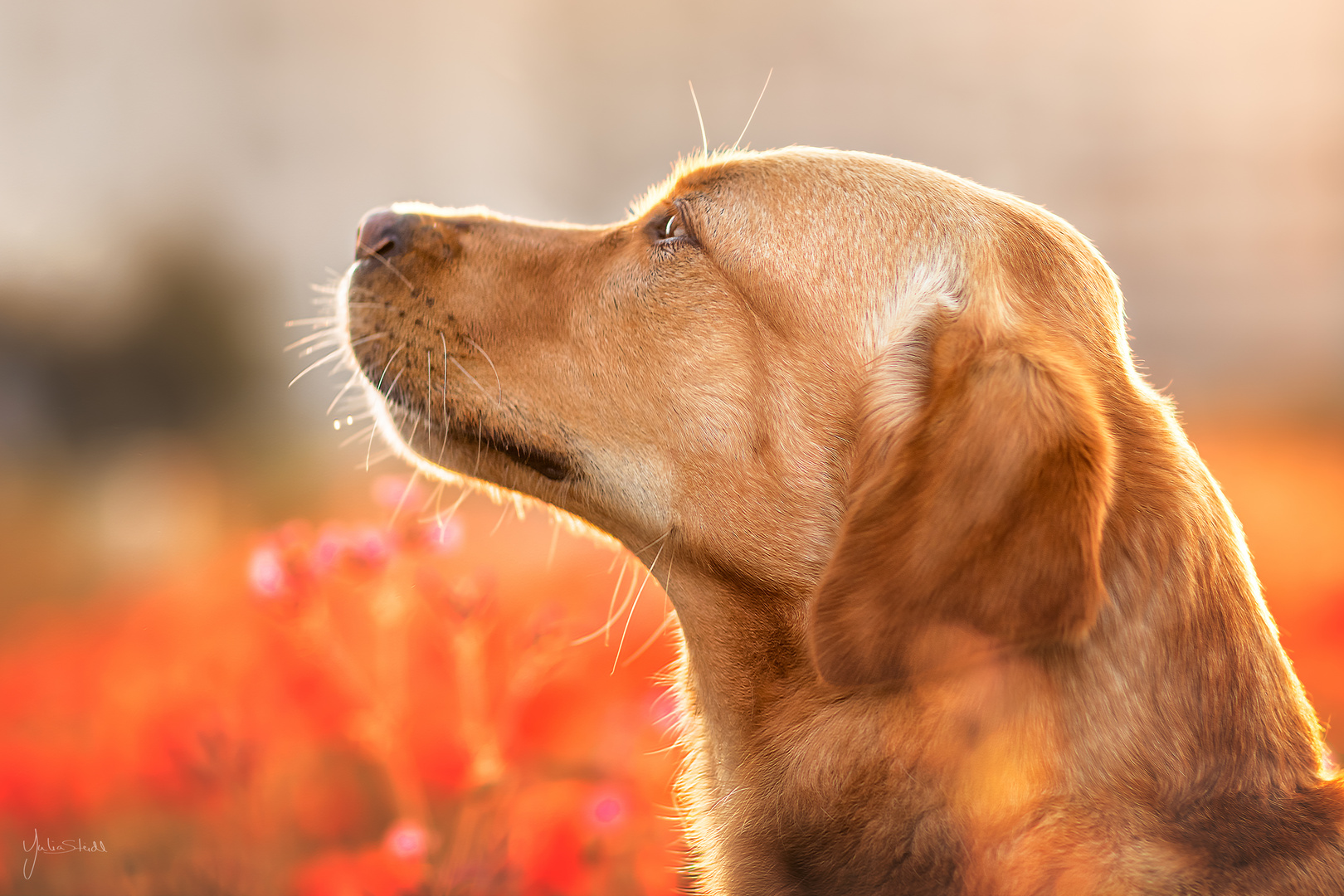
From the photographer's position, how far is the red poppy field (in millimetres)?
2258

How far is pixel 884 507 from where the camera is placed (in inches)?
66.4

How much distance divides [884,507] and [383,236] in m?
1.36

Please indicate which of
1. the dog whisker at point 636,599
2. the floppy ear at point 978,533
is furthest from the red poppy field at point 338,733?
the floppy ear at point 978,533

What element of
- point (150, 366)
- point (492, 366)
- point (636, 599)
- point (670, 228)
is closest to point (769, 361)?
point (670, 228)

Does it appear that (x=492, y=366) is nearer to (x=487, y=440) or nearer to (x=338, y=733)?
(x=487, y=440)

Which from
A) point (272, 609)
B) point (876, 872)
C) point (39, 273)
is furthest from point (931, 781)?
point (39, 273)

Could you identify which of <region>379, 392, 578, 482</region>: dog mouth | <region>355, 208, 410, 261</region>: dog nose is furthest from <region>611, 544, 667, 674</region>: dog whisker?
<region>355, 208, 410, 261</region>: dog nose

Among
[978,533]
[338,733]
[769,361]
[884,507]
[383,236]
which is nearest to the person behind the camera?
[978,533]

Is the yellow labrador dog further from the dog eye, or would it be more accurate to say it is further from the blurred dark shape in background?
the blurred dark shape in background

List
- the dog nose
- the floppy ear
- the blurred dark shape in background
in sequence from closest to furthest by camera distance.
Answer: the floppy ear < the dog nose < the blurred dark shape in background

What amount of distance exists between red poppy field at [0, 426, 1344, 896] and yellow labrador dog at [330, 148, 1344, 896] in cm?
33

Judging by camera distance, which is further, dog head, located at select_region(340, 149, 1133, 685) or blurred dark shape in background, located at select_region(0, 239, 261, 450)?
blurred dark shape in background, located at select_region(0, 239, 261, 450)

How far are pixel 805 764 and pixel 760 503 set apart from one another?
1.76ft

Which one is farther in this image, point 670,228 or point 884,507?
point 670,228
